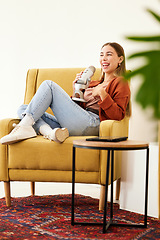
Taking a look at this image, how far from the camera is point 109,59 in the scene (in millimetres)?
2287

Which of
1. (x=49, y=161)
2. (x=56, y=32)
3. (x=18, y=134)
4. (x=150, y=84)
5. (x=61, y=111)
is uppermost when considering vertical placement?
(x=56, y=32)

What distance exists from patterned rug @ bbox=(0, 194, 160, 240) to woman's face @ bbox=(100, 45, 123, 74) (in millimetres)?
917

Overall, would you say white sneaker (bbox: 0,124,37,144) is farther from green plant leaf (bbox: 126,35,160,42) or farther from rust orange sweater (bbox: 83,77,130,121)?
green plant leaf (bbox: 126,35,160,42)

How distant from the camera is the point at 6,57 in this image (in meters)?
3.40

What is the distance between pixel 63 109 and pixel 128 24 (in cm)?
103

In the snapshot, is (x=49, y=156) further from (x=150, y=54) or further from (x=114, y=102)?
(x=150, y=54)

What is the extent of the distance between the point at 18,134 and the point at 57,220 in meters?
0.54

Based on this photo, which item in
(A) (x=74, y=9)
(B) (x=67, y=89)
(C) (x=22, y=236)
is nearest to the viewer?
(C) (x=22, y=236)

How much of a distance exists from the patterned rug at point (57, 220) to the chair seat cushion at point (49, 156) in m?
0.25

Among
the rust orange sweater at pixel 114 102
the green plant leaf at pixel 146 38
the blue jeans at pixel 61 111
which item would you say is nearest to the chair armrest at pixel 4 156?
the blue jeans at pixel 61 111

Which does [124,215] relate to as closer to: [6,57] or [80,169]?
[80,169]

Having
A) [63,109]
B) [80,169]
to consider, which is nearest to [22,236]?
[80,169]

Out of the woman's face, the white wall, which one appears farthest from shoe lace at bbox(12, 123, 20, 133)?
the white wall

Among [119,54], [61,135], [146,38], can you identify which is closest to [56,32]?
[119,54]
